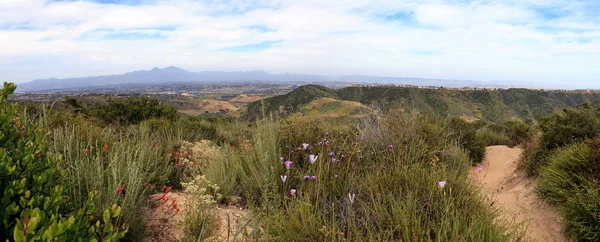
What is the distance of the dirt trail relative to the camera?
419 cm

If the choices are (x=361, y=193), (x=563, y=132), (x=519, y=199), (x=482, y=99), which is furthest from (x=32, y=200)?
(x=482, y=99)

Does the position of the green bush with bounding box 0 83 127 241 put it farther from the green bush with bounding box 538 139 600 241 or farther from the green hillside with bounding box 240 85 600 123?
the green hillside with bounding box 240 85 600 123

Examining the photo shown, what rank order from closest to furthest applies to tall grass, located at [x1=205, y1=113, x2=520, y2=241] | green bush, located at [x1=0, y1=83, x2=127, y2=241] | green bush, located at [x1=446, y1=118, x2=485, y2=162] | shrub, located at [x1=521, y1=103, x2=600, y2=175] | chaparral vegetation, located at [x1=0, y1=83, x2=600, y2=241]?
green bush, located at [x1=0, y1=83, x2=127, y2=241] → chaparral vegetation, located at [x1=0, y1=83, x2=600, y2=241] → tall grass, located at [x1=205, y1=113, x2=520, y2=241] → shrub, located at [x1=521, y1=103, x2=600, y2=175] → green bush, located at [x1=446, y1=118, x2=485, y2=162]

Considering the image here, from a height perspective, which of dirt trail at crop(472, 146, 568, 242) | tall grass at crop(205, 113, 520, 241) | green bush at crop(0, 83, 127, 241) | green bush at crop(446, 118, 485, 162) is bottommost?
dirt trail at crop(472, 146, 568, 242)

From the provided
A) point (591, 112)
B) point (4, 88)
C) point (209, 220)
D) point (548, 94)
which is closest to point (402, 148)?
point (209, 220)

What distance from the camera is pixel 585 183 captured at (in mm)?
4035

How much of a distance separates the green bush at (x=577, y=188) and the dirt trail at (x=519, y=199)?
0.22 m

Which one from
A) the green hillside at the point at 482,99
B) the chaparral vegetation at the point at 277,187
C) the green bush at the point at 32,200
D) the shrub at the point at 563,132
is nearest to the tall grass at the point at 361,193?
the chaparral vegetation at the point at 277,187

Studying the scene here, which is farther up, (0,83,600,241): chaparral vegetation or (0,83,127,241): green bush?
(0,83,127,241): green bush

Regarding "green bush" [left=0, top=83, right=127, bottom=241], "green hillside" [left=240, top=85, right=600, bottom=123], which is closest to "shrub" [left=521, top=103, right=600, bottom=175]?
"green bush" [left=0, top=83, right=127, bottom=241]

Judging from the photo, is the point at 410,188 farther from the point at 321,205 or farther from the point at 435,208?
the point at 321,205

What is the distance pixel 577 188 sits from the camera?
13.1ft

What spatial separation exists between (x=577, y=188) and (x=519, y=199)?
5.18 feet

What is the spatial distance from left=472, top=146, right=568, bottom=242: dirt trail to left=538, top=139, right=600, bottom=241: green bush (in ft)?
0.72
